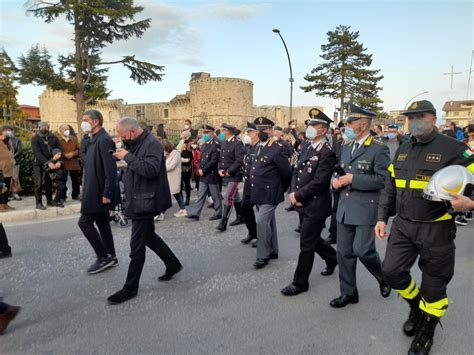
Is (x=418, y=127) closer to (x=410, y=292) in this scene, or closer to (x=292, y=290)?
(x=410, y=292)

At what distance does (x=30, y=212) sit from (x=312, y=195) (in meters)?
6.29

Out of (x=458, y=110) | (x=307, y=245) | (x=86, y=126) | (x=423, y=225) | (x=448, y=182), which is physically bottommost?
(x=307, y=245)

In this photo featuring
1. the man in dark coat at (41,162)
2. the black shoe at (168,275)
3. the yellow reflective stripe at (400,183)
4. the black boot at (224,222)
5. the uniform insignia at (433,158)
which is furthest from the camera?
the man in dark coat at (41,162)

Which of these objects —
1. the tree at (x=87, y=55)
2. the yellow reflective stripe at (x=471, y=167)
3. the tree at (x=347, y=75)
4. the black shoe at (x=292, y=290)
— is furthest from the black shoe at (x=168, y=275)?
the tree at (x=347, y=75)

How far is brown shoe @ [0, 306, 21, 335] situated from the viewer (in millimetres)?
3053

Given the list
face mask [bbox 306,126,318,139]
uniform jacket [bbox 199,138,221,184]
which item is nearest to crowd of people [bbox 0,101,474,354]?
face mask [bbox 306,126,318,139]

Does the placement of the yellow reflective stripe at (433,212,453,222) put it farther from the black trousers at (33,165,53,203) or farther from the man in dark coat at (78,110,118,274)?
the black trousers at (33,165,53,203)

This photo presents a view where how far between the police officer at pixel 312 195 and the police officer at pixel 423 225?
877 mm

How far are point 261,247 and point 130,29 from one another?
806 inches

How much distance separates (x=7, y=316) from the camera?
10.1ft

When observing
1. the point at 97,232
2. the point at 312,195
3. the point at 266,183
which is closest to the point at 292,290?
the point at 312,195

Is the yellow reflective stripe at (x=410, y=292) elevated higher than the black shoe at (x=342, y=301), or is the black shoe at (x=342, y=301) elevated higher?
the yellow reflective stripe at (x=410, y=292)

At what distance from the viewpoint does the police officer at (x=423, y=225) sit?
267 centimetres

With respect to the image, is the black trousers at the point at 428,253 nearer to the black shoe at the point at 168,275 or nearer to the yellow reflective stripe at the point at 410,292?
the yellow reflective stripe at the point at 410,292
